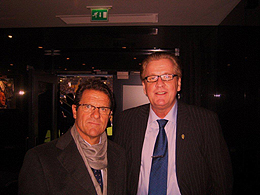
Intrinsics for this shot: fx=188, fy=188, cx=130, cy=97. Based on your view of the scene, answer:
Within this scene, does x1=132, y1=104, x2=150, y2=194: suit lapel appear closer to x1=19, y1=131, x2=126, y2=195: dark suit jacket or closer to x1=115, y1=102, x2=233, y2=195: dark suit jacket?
x1=115, y1=102, x2=233, y2=195: dark suit jacket

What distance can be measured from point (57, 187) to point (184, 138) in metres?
0.97

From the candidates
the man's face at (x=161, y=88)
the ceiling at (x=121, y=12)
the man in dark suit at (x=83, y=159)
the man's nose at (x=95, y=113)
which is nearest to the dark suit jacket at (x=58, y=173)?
the man in dark suit at (x=83, y=159)

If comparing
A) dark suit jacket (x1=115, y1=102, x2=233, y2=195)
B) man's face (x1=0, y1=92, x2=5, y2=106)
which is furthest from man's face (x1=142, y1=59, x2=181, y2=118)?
man's face (x1=0, y1=92, x2=5, y2=106)

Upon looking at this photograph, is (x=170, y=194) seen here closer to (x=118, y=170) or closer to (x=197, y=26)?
(x=118, y=170)

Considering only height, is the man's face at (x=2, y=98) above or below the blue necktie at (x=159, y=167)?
above

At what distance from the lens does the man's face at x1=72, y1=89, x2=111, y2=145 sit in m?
1.36

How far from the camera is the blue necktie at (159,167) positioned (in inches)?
55.8

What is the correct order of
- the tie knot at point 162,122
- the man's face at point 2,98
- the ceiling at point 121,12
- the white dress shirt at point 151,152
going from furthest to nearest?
the man's face at point 2,98, the ceiling at point 121,12, the tie knot at point 162,122, the white dress shirt at point 151,152

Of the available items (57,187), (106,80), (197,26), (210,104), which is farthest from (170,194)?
(106,80)

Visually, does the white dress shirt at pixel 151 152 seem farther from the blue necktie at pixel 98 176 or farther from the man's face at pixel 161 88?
the blue necktie at pixel 98 176

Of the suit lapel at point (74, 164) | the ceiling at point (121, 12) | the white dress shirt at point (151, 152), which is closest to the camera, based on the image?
the suit lapel at point (74, 164)

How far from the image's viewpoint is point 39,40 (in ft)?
13.3

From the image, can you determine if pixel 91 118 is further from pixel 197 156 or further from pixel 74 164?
pixel 197 156

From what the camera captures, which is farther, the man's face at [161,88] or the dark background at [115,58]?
the dark background at [115,58]
